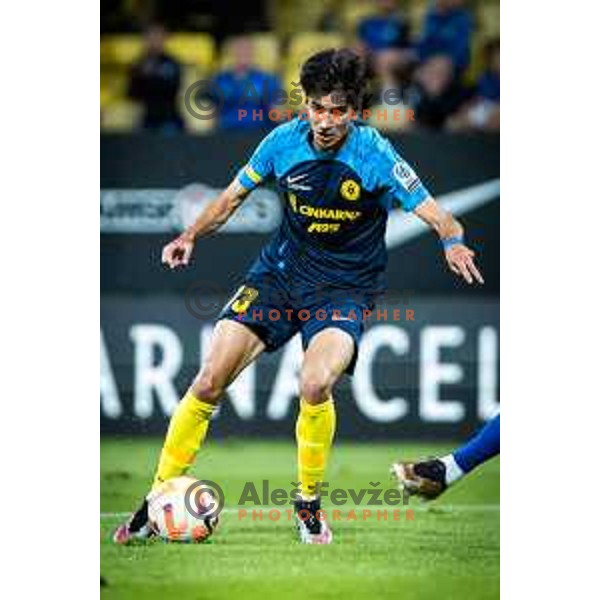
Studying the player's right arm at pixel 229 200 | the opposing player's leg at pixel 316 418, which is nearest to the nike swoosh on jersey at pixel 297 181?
the player's right arm at pixel 229 200

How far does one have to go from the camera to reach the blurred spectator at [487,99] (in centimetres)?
738

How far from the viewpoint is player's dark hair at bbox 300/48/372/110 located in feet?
23.7

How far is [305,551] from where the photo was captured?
7.34 m

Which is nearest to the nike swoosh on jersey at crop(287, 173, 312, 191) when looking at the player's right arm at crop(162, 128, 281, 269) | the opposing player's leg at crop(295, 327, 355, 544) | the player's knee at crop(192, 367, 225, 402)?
the player's right arm at crop(162, 128, 281, 269)

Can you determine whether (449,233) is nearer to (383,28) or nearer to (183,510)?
(383,28)

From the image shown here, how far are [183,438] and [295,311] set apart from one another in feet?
2.32

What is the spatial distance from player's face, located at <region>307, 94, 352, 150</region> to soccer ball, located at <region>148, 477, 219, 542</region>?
151 centimetres

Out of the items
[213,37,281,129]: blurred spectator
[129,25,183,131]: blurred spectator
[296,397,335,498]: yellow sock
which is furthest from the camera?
[129,25,183,131]: blurred spectator

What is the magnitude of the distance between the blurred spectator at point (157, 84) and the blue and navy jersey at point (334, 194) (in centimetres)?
61

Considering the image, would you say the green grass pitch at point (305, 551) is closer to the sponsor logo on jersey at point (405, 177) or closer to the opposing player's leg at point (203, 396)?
the opposing player's leg at point (203, 396)
